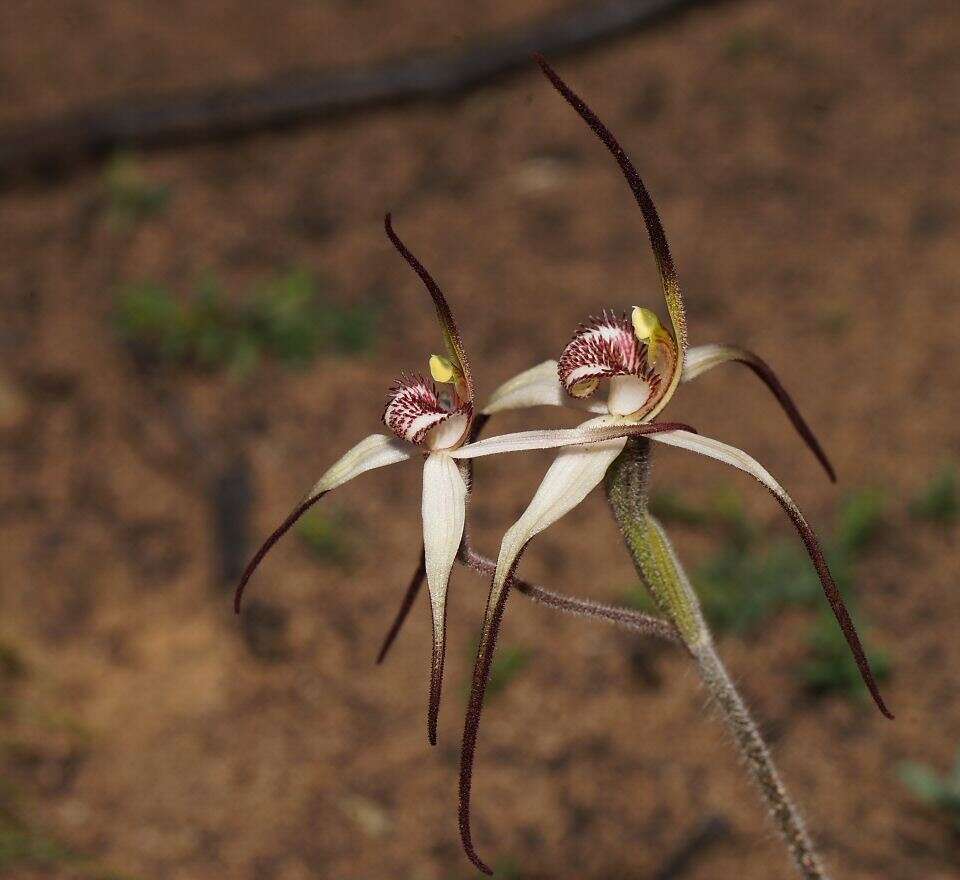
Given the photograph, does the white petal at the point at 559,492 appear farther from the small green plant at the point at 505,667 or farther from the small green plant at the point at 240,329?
the small green plant at the point at 240,329

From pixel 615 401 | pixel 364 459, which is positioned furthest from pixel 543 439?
pixel 364 459

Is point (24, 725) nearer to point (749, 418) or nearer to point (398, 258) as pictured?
point (749, 418)

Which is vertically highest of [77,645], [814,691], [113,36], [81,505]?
[113,36]

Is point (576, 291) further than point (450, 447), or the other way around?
point (576, 291)

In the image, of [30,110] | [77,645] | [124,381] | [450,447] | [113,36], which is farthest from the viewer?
[113,36]

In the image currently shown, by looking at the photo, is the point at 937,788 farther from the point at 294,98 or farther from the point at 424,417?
the point at 294,98

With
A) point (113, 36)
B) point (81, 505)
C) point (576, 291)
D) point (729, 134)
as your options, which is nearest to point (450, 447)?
point (81, 505)

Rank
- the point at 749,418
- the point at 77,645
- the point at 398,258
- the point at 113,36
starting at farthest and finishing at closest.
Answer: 1. the point at 113,36
2. the point at 398,258
3. the point at 749,418
4. the point at 77,645
